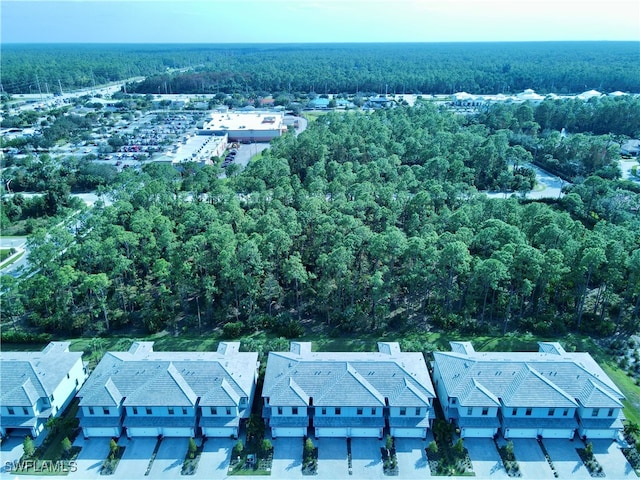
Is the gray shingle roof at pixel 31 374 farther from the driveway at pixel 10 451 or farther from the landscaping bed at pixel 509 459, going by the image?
the landscaping bed at pixel 509 459

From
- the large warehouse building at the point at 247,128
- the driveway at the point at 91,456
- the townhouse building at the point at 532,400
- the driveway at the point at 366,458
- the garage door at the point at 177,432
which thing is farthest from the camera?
the large warehouse building at the point at 247,128

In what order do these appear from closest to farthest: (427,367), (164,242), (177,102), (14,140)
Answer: (427,367)
(164,242)
(14,140)
(177,102)

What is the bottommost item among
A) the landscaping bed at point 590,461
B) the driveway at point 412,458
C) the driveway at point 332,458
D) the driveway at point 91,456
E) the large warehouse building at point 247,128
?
the driveway at point 91,456

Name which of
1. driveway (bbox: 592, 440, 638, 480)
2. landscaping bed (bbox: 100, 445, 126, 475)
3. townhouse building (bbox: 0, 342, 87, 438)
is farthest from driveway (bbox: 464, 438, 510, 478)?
townhouse building (bbox: 0, 342, 87, 438)

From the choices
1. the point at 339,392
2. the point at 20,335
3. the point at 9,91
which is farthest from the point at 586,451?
the point at 9,91

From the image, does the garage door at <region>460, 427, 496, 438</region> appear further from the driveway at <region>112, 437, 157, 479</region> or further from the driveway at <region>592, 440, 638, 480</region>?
the driveway at <region>112, 437, 157, 479</region>

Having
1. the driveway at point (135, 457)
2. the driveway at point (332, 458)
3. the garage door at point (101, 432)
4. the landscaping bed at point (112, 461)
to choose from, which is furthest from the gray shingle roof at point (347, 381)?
the garage door at point (101, 432)

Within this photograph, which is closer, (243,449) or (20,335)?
(243,449)

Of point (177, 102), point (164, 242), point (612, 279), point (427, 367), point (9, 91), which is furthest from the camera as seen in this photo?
point (9, 91)

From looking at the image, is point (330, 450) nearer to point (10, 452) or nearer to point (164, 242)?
point (10, 452)
